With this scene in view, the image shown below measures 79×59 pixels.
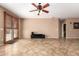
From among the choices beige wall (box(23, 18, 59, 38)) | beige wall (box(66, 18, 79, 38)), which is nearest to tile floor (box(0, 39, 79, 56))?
beige wall (box(23, 18, 59, 38))

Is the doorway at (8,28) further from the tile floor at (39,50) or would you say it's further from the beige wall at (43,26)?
the tile floor at (39,50)

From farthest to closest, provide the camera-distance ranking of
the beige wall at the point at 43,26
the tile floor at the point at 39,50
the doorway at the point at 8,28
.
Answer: the beige wall at the point at 43,26 < the doorway at the point at 8,28 < the tile floor at the point at 39,50

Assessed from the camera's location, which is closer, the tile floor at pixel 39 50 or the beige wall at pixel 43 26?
the tile floor at pixel 39 50

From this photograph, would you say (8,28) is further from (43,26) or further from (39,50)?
(43,26)

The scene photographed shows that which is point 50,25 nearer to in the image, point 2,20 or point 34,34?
point 34,34

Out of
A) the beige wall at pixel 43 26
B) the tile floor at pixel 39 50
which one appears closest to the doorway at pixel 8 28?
the beige wall at pixel 43 26

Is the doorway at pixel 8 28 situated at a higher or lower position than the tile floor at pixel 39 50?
higher

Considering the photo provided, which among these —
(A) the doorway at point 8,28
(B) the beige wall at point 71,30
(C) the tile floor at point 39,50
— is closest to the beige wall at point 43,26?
(B) the beige wall at point 71,30

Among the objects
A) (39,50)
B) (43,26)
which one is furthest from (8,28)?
(43,26)

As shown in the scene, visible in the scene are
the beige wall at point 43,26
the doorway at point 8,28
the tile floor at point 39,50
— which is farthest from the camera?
the beige wall at point 43,26

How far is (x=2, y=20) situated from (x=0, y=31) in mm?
666

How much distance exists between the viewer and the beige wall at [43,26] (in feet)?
42.2

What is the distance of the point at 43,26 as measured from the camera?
12922 mm

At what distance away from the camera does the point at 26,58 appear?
4.20 feet
